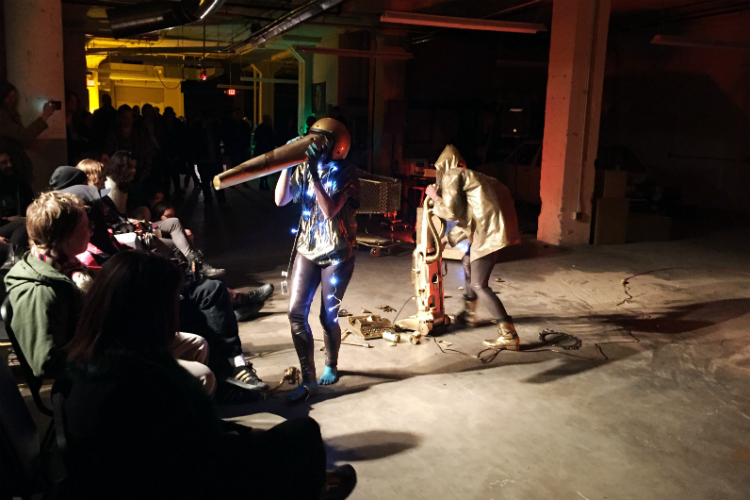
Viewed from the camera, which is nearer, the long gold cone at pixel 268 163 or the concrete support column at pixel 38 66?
the long gold cone at pixel 268 163

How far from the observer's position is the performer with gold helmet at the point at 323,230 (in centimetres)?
363

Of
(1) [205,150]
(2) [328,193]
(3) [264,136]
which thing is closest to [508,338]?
(2) [328,193]

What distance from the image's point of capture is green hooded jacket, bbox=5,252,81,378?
8.13ft

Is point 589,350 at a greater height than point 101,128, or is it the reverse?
point 101,128

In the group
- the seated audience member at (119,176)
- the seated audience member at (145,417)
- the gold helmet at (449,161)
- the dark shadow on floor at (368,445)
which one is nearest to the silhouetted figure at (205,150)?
the seated audience member at (119,176)

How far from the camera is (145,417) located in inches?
66.3

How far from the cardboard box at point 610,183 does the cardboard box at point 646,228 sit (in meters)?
0.54

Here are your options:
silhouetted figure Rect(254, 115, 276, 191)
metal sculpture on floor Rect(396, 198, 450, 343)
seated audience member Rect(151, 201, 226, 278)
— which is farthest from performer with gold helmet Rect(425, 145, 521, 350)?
silhouetted figure Rect(254, 115, 276, 191)

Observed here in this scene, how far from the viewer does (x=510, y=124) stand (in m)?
13.2

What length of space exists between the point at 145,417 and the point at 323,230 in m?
2.07

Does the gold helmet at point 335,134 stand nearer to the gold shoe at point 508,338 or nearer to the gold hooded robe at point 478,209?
the gold hooded robe at point 478,209

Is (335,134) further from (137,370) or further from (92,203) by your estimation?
(137,370)

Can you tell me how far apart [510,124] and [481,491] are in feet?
37.1

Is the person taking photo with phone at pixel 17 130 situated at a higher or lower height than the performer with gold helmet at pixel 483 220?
higher
